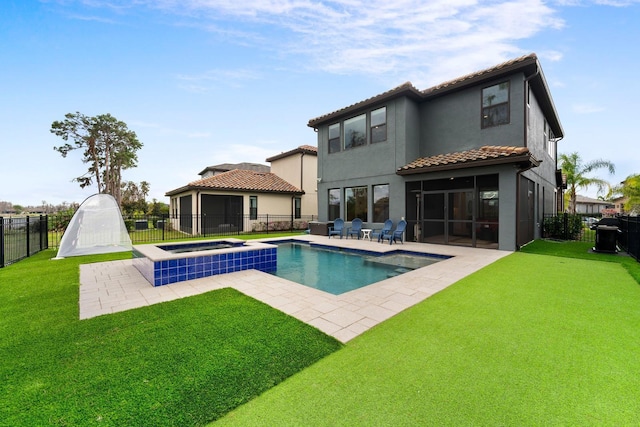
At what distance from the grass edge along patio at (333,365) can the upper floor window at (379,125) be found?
9947mm

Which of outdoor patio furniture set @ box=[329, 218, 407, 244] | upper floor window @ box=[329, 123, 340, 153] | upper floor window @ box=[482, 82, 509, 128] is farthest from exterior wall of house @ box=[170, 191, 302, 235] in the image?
upper floor window @ box=[482, 82, 509, 128]

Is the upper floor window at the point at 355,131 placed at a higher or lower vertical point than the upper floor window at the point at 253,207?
higher

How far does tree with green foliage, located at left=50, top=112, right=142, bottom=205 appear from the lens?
24.6m

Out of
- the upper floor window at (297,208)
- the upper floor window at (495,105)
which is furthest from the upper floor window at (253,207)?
the upper floor window at (495,105)

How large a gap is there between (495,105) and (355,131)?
6.20 meters

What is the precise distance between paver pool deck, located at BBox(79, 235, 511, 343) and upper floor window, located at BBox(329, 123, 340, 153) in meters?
9.85

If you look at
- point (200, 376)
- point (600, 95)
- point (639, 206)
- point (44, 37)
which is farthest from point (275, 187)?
point (639, 206)

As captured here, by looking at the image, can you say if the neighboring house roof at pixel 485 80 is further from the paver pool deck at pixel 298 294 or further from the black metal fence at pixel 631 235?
the paver pool deck at pixel 298 294

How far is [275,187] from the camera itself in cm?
2016

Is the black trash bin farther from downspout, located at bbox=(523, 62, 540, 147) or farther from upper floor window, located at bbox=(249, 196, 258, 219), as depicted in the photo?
upper floor window, located at bbox=(249, 196, 258, 219)

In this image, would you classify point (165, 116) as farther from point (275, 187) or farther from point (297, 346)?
point (297, 346)

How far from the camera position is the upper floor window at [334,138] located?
1514 cm

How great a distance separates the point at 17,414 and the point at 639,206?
32801 mm

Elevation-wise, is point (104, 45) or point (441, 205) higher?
point (104, 45)
